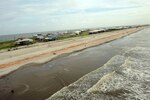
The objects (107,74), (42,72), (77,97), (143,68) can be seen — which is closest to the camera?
(77,97)

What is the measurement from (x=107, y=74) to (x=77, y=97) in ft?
16.2

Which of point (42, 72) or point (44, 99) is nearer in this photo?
point (44, 99)

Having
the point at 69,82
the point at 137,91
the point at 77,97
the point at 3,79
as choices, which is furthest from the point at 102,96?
the point at 3,79

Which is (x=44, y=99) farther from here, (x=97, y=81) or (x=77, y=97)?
(x=97, y=81)

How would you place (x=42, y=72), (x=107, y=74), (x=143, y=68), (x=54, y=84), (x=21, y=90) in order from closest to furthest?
(x=21, y=90), (x=54, y=84), (x=107, y=74), (x=143, y=68), (x=42, y=72)

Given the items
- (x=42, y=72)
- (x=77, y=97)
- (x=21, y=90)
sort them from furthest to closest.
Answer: (x=42, y=72) → (x=21, y=90) → (x=77, y=97)

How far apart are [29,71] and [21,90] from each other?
213 inches

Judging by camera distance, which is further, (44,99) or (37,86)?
(37,86)

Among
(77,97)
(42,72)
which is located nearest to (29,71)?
(42,72)

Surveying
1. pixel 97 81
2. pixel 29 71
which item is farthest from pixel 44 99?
pixel 29 71

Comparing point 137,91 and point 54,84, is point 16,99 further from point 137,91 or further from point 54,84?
point 137,91

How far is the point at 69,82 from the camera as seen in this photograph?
491 inches

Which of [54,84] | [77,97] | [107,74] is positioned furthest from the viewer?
[107,74]

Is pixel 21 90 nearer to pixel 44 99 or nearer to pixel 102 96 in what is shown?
pixel 44 99
